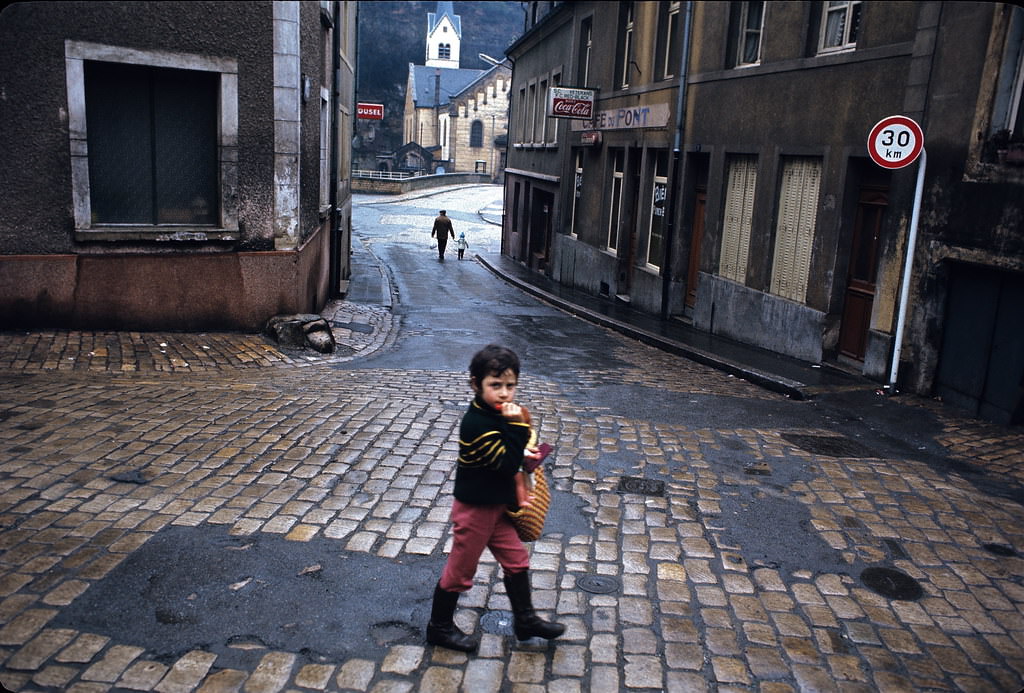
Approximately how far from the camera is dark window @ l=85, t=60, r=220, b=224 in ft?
33.6

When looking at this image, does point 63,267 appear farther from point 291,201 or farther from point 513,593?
point 513,593

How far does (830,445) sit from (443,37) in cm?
11631

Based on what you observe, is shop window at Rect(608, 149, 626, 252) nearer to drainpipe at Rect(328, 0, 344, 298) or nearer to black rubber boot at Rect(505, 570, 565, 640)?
drainpipe at Rect(328, 0, 344, 298)

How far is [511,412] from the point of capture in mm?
3773

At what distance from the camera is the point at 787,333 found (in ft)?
42.3

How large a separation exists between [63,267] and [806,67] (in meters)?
10.3

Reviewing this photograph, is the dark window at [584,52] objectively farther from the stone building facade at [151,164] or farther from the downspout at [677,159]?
the stone building facade at [151,164]

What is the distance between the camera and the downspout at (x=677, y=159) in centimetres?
1661

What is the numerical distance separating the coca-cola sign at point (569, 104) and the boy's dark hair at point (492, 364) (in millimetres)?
19069

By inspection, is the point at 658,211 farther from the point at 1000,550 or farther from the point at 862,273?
the point at 1000,550

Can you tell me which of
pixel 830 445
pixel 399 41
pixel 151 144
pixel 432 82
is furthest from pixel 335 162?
pixel 399 41

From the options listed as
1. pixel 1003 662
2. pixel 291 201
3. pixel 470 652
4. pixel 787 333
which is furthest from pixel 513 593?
pixel 787 333

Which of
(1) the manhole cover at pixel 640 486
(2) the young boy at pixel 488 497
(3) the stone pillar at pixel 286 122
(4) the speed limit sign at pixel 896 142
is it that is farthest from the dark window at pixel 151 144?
(2) the young boy at pixel 488 497

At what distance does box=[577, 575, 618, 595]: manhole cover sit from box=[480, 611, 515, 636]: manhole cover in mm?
513
